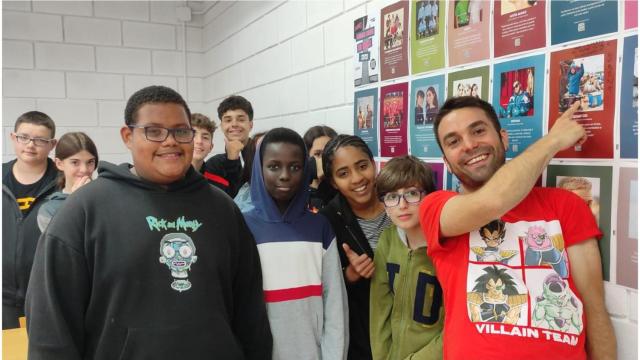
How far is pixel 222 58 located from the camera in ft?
13.3

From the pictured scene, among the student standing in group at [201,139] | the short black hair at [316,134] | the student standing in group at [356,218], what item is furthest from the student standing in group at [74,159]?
the student standing in group at [356,218]

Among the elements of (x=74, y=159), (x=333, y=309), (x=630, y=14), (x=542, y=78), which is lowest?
(x=333, y=309)

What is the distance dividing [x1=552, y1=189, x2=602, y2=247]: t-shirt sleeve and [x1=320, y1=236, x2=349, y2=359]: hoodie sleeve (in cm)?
68

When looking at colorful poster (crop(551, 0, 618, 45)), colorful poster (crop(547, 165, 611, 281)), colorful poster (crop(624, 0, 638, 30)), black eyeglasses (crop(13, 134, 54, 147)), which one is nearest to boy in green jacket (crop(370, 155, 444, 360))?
colorful poster (crop(547, 165, 611, 281))

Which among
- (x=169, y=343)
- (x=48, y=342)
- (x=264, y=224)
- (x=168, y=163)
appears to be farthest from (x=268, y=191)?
(x=48, y=342)

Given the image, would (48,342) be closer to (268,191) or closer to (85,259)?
(85,259)

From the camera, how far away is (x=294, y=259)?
152 centimetres

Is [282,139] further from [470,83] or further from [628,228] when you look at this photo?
[628,228]

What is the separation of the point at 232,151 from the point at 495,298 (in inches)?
71.7

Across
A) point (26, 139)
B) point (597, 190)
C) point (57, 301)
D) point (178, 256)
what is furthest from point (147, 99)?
point (26, 139)

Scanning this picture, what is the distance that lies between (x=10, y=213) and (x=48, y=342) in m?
1.50

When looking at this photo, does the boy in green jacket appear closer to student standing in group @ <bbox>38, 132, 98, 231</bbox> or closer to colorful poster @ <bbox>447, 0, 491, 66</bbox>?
colorful poster @ <bbox>447, 0, 491, 66</bbox>

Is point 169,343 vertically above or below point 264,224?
below

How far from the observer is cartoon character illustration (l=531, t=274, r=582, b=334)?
1223 millimetres
